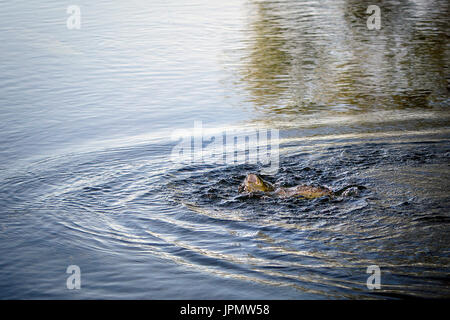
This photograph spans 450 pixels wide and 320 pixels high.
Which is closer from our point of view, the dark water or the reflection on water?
the dark water

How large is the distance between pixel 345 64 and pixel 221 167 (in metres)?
5.89

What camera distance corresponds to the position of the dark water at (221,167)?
459 centimetres

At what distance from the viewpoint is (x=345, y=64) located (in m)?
11.9

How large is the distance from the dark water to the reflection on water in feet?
0.21

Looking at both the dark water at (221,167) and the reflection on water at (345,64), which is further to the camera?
the reflection on water at (345,64)

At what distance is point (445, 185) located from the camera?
613 centimetres

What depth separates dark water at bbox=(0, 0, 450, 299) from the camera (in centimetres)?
459

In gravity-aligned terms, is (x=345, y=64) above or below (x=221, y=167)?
above

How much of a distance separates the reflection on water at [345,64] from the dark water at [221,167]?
0.21 ft

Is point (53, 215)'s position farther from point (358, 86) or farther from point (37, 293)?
point (358, 86)

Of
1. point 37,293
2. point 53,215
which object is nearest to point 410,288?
point 37,293

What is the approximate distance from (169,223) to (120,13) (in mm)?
14727

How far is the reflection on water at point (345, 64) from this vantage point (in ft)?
30.2

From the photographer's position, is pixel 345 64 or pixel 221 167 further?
pixel 345 64
